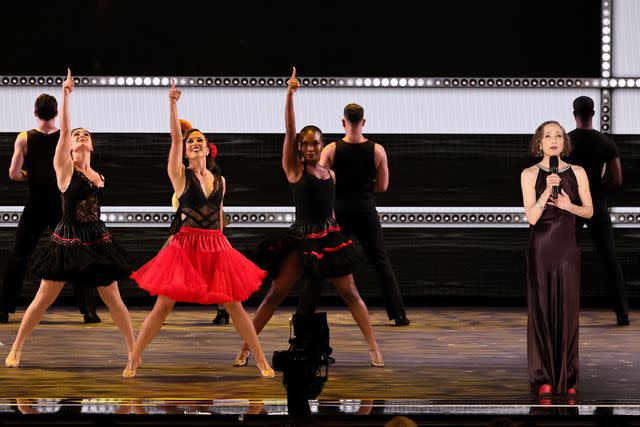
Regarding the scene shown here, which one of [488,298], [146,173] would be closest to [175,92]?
[146,173]

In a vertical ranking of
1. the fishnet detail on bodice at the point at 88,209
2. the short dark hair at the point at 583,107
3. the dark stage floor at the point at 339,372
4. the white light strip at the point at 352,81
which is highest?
the white light strip at the point at 352,81

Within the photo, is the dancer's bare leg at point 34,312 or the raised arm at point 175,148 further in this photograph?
the dancer's bare leg at point 34,312

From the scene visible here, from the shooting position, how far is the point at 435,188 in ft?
40.2

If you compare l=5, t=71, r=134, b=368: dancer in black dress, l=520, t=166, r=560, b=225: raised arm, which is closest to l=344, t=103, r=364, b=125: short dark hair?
l=5, t=71, r=134, b=368: dancer in black dress

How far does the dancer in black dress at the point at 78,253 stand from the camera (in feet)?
27.0

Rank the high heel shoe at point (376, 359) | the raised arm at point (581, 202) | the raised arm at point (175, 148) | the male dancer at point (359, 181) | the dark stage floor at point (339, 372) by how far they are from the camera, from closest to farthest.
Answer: the dark stage floor at point (339, 372) < the raised arm at point (581, 202) < the raised arm at point (175, 148) < the high heel shoe at point (376, 359) < the male dancer at point (359, 181)

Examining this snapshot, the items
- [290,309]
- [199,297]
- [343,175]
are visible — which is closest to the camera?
[199,297]

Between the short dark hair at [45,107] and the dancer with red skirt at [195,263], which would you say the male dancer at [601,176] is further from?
the short dark hair at [45,107]

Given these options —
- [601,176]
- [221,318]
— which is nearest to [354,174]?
[221,318]

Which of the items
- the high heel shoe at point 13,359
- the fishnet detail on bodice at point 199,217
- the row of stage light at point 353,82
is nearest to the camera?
the fishnet detail on bodice at point 199,217

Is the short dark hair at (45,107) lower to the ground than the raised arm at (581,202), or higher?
higher

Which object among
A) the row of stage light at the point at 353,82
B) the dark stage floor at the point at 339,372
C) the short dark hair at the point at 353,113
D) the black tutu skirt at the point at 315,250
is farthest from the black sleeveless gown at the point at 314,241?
the row of stage light at the point at 353,82
